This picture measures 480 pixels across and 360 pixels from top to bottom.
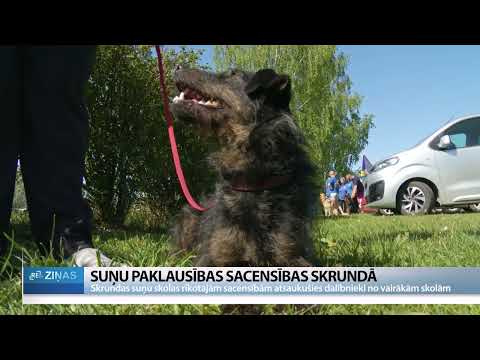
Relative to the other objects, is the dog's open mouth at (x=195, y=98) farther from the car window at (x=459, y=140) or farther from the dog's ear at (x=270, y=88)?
the car window at (x=459, y=140)

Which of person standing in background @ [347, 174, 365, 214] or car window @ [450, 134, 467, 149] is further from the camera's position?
person standing in background @ [347, 174, 365, 214]

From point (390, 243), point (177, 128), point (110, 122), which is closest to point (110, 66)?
point (110, 122)

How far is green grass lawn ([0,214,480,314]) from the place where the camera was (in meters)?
2.10

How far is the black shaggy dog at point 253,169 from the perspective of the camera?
2.49 m

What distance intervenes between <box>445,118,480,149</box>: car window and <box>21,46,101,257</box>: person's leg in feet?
7.42

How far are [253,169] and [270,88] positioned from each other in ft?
1.94

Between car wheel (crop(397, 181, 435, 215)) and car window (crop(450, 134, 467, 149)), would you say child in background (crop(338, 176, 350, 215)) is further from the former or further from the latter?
car window (crop(450, 134, 467, 149))

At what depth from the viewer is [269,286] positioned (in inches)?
76.9

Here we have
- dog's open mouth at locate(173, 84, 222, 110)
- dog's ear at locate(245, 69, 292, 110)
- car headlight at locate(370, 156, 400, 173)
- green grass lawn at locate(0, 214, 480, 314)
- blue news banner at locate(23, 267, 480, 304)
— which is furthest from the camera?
dog's open mouth at locate(173, 84, 222, 110)

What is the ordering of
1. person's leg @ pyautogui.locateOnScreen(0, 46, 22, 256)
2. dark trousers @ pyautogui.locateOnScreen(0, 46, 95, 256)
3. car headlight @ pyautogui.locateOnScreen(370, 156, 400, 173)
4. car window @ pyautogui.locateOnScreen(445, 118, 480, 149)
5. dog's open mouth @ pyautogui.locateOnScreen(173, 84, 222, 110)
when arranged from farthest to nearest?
dog's open mouth @ pyautogui.locateOnScreen(173, 84, 222, 110) → dark trousers @ pyautogui.locateOnScreen(0, 46, 95, 256) → person's leg @ pyautogui.locateOnScreen(0, 46, 22, 256) → car headlight @ pyautogui.locateOnScreen(370, 156, 400, 173) → car window @ pyautogui.locateOnScreen(445, 118, 480, 149)

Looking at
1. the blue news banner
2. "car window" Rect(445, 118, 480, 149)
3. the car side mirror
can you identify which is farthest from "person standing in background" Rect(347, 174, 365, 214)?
the blue news banner

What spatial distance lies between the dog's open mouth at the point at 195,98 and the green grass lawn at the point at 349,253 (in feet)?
3.58

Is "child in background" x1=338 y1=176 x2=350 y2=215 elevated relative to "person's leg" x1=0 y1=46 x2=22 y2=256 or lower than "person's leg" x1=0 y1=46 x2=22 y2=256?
lower
